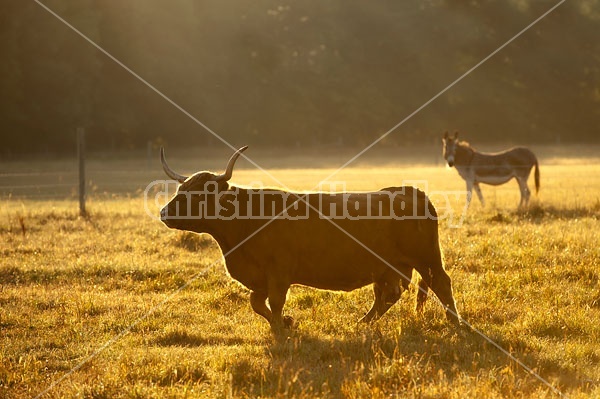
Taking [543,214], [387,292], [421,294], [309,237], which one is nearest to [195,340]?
[309,237]

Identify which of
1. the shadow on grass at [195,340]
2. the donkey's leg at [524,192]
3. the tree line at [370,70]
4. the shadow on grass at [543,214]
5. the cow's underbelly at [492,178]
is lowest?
the shadow on grass at [195,340]

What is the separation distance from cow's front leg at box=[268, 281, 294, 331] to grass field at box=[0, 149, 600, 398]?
146 millimetres

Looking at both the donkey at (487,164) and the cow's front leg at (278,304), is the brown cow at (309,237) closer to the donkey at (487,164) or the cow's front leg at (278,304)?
the cow's front leg at (278,304)

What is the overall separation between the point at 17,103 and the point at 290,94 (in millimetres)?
20169

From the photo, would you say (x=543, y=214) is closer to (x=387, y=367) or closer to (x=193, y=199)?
(x=193, y=199)

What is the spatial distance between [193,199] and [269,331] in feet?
5.10

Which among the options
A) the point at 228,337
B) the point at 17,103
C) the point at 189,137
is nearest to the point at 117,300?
the point at 228,337

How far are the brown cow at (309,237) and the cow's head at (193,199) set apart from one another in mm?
10

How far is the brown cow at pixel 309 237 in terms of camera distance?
7273 mm

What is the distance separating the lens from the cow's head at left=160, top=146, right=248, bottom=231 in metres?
7.18

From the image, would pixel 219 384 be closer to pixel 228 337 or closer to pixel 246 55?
pixel 228 337

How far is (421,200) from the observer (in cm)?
777

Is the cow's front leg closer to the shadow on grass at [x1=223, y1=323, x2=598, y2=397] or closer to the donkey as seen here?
the shadow on grass at [x1=223, y1=323, x2=598, y2=397]

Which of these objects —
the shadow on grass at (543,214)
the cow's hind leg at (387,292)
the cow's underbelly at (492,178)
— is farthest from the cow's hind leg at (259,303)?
the cow's underbelly at (492,178)
